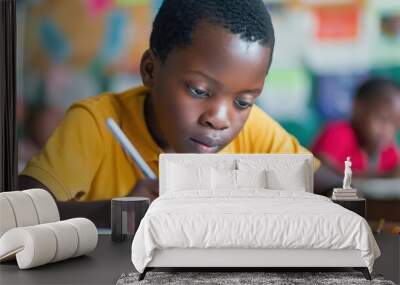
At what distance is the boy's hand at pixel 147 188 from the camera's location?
6.85 metres

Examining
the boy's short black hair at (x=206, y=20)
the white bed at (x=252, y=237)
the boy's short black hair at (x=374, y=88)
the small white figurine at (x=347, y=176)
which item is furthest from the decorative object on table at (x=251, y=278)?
the boy's short black hair at (x=206, y=20)

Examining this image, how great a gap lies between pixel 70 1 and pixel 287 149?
2.77 meters

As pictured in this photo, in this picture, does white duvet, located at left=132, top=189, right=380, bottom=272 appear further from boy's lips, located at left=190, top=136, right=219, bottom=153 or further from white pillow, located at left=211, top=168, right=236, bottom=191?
boy's lips, located at left=190, top=136, right=219, bottom=153

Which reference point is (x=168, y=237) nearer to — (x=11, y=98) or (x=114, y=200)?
(x=114, y=200)

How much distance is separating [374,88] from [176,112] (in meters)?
2.06

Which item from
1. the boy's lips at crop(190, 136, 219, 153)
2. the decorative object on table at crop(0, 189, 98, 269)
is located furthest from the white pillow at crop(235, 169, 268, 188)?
the decorative object on table at crop(0, 189, 98, 269)

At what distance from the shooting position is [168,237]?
4570mm

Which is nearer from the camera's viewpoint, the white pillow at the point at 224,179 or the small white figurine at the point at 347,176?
the white pillow at the point at 224,179

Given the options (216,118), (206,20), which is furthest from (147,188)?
(206,20)

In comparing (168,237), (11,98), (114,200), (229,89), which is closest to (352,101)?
(229,89)

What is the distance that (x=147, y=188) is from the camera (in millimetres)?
6848

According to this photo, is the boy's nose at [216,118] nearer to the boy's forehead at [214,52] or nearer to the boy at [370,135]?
the boy's forehead at [214,52]

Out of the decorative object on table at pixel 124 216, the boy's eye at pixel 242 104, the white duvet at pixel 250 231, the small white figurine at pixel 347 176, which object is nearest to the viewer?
the white duvet at pixel 250 231

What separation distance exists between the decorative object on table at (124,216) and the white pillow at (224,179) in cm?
81
